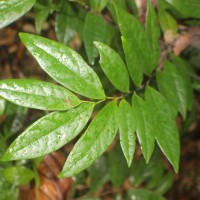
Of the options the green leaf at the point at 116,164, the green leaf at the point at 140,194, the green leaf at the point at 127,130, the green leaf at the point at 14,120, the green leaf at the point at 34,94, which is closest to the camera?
the green leaf at the point at 34,94

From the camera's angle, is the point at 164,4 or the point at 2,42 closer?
the point at 164,4

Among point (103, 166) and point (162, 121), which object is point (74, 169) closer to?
point (162, 121)

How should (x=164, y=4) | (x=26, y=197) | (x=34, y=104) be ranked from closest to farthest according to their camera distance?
(x=34, y=104) < (x=164, y=4) < (x=26, y=197)

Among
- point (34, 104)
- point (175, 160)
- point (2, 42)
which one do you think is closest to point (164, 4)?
point (175, 160)

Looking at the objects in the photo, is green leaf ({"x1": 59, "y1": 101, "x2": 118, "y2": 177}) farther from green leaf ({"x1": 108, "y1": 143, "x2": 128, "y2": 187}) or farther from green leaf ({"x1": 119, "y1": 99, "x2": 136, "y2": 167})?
green leaf ({"x1": 108, "y1": 143, "x2": 128, "y2": 187})

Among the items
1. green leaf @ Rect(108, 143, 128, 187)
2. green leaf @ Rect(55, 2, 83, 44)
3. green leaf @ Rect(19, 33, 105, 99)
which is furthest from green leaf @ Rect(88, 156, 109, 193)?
green leaf @ Rect(19, 33, 105, 99)

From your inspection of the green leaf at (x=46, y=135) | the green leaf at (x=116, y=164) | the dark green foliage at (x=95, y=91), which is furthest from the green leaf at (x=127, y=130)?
the green leaf at (x=116, y=164)

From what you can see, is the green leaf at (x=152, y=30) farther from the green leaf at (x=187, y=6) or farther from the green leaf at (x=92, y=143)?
the green leaf at (x=92, y=143)
